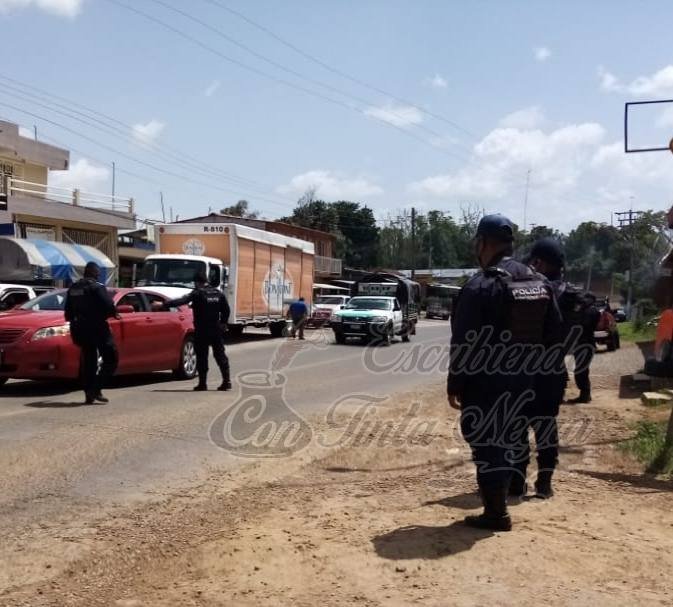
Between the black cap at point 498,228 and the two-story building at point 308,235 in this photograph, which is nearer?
the black cap at point 498,228

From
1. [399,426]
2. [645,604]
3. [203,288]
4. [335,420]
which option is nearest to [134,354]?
[203,288]

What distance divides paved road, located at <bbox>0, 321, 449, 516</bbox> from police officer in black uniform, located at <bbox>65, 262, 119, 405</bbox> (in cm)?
44

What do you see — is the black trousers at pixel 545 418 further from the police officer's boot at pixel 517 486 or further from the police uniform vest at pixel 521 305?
the police uniform vest at pixel 521 305

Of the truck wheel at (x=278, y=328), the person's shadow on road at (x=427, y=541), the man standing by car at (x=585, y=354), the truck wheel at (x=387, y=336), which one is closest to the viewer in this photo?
the person's shadow on road at (x=427, y=541)

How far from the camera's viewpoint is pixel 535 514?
5180 mm

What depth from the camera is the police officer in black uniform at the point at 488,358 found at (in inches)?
183

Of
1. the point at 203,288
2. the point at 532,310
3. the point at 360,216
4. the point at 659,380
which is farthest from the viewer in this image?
the point at 360,216

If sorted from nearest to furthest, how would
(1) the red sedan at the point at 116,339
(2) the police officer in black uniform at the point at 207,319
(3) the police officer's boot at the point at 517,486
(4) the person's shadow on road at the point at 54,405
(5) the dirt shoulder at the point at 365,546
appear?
(5) the dirt shoulder at the point at 365,546
(3) the police officer's boot at the point at 517,486
(4) the person's shadow on road at the point at 54,405
(1) the red sedan at the point at 116,339
(2) the police officer in black uniform at the point at 207,319

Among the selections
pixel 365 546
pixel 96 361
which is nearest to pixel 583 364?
pixel 96 361

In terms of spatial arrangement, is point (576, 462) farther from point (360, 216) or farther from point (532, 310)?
point (360, 216)

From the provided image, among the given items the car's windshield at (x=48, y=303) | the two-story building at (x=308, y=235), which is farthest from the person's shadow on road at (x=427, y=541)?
the two-story building at (x=308, y=235)

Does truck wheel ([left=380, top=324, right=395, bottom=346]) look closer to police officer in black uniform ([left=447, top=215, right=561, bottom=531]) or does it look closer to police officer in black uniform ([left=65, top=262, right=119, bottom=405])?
police officer in black uniform ([left=65, top=262, right=119, bottom=405])

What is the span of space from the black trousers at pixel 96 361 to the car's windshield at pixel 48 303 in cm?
185

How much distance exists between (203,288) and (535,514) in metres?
7.43
